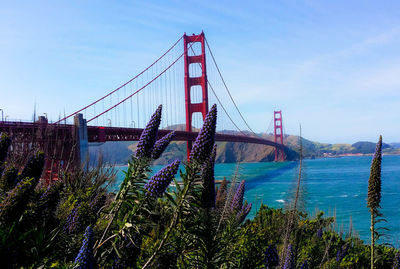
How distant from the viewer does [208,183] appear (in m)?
2.65

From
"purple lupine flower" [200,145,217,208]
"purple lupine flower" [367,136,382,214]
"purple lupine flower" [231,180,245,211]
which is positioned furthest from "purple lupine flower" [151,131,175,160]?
"purple lupine flower" [367,136,382,214]

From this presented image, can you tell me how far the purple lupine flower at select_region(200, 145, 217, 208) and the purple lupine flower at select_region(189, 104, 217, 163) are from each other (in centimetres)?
6

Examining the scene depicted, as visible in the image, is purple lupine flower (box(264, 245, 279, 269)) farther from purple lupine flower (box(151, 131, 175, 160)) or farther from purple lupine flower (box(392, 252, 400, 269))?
purple lupine flower (box(392, 252, 400, 269))

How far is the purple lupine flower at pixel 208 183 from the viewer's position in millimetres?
2566

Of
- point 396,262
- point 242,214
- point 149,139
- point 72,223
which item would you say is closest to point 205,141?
point 149,139

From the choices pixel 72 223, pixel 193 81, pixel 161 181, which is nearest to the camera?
pixel 161 181

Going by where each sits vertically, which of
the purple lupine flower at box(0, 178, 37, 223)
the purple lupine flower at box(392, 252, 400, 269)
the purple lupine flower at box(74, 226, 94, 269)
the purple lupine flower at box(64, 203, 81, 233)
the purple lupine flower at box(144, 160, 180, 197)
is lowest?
the purple lupine flower at box(392, 252, 400, 269)

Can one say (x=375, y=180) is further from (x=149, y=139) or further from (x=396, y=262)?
(x=396, y=262)

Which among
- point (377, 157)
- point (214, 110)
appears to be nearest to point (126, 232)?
point (214, 110)

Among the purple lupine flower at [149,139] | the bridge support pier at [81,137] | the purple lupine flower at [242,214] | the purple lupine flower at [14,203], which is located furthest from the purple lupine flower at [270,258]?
the bridge support pier at [81,137]

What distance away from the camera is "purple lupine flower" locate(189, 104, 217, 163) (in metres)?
2.45

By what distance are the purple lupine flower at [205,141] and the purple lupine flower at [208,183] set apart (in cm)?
6

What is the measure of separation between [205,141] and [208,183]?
365 mm

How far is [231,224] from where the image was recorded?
351 centimetres
